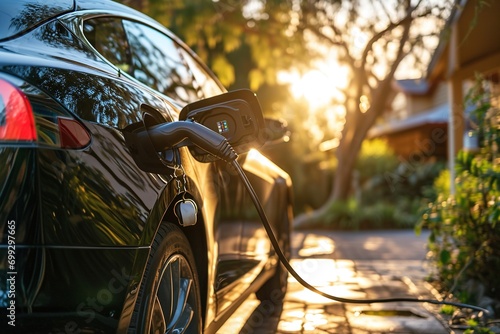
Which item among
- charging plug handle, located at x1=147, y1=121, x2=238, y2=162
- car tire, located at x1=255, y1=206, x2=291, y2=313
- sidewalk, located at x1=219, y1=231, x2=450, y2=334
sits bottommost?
sidewalk, located at x1=219, y1=231, x2=450, y2=334

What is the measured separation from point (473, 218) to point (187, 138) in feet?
13.2

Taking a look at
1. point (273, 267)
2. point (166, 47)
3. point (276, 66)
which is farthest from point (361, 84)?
point (166, 47)

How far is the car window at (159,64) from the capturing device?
158 inches

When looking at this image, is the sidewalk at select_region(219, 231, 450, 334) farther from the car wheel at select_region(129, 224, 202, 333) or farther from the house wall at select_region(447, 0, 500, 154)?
the house wall at select_region(447, 0, 500, 154)

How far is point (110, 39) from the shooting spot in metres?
3.78

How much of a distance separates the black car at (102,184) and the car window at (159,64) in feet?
0.08

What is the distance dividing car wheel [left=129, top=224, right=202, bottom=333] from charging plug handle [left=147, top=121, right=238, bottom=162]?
0.31 metres

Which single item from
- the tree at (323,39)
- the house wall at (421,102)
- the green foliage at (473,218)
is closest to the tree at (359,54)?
the tree at (323,39)

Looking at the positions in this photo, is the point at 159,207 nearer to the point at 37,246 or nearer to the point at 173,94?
the point at 37,246

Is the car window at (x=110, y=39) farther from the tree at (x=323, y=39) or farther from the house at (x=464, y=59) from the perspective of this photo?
the tree at (x=323, y=39)

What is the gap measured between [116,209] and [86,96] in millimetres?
379

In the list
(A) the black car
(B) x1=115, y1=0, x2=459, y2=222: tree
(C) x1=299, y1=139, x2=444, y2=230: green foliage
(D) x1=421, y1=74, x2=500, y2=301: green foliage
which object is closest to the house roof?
(C) x1=299, y1=139, x2=444, y2=230: green foliage

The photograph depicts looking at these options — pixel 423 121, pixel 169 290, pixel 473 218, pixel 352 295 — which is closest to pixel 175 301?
pixel 169 290

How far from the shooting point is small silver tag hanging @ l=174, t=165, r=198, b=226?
10.0ft
